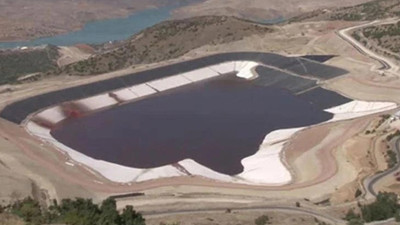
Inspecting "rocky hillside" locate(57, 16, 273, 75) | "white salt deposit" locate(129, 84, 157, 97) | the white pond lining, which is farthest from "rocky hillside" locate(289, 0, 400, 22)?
"white salt deposit" locate(129, 84, 157, 97)

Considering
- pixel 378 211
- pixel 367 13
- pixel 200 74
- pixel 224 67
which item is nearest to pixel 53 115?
pixel 200 74

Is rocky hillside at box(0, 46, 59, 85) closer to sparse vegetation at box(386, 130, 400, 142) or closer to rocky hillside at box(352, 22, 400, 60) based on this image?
rocky hillside at box(352, 22, 400, 60)

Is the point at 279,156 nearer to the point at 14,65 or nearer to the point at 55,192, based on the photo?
the point at 55,192

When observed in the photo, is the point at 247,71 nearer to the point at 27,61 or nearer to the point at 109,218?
the point at 27,61

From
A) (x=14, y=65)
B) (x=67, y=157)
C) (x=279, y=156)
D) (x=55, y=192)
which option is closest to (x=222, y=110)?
(x=279, y=156)

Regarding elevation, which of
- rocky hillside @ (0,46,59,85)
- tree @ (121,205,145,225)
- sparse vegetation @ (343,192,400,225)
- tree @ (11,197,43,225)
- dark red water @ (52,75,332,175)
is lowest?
sparse vegetation @ (343,192,400,225)

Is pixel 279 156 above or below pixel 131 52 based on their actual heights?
below
